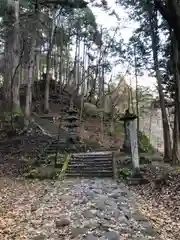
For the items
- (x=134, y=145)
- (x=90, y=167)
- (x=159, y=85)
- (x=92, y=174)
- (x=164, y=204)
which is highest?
(x=159, y=85)

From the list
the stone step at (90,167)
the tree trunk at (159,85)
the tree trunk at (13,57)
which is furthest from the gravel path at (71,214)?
the tree trunk at (13,57)

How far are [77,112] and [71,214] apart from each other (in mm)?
13248

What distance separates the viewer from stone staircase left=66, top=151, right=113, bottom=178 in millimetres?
14219

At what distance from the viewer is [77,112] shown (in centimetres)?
2083

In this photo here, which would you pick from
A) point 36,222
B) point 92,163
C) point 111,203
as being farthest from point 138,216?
point 92,163

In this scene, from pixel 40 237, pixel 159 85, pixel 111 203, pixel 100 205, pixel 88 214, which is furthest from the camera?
pixel 159 85

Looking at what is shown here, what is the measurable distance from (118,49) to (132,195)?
19151 millimetres

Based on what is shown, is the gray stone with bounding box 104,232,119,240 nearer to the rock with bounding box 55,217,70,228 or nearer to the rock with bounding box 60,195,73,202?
the rock with bounding box 55,217,70,228

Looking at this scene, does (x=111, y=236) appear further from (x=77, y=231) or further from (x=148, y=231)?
(x=148, y=231)

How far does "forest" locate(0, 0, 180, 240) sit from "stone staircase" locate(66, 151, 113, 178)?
1.8 inches

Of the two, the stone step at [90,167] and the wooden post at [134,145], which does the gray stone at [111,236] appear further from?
the stone step at [90,167]

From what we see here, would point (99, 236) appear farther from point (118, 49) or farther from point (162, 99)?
point (118, 49)

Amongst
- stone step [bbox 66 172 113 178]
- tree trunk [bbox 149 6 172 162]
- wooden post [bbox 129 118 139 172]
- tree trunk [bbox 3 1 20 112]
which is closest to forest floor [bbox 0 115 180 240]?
wooden post [bbox 129 118 139 172]

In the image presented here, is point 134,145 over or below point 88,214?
over
